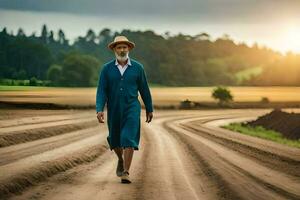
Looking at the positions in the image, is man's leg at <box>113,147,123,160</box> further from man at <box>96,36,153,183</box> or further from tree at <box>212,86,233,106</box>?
tree at <box>212,86,233,106</box>

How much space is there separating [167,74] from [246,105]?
33.7 meters

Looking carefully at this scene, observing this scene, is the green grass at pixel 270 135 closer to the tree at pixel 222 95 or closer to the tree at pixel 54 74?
the tree at pixel 222 95

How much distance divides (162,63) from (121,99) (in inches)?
4222

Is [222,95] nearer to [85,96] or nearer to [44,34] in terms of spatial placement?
[85,96]

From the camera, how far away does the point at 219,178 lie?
39.5ft

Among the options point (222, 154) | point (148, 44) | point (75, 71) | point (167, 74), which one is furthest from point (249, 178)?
point (148, 44)

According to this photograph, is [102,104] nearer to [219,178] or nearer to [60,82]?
[219,178]

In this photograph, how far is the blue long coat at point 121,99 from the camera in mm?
11492

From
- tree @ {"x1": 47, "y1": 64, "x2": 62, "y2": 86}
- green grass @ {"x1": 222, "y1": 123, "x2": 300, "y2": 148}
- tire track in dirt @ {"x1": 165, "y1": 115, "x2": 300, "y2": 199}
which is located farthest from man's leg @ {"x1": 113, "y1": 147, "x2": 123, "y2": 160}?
tree @ {"x1": 47, "y1": 64, "x2": 62, "y2": 86}

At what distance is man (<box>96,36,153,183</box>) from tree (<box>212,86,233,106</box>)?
7082 cm

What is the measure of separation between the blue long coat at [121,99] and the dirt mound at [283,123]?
22.6m

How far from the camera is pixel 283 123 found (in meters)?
40.7

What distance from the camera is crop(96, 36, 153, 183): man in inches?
450

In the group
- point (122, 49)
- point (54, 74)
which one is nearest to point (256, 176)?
point (122, 49)
